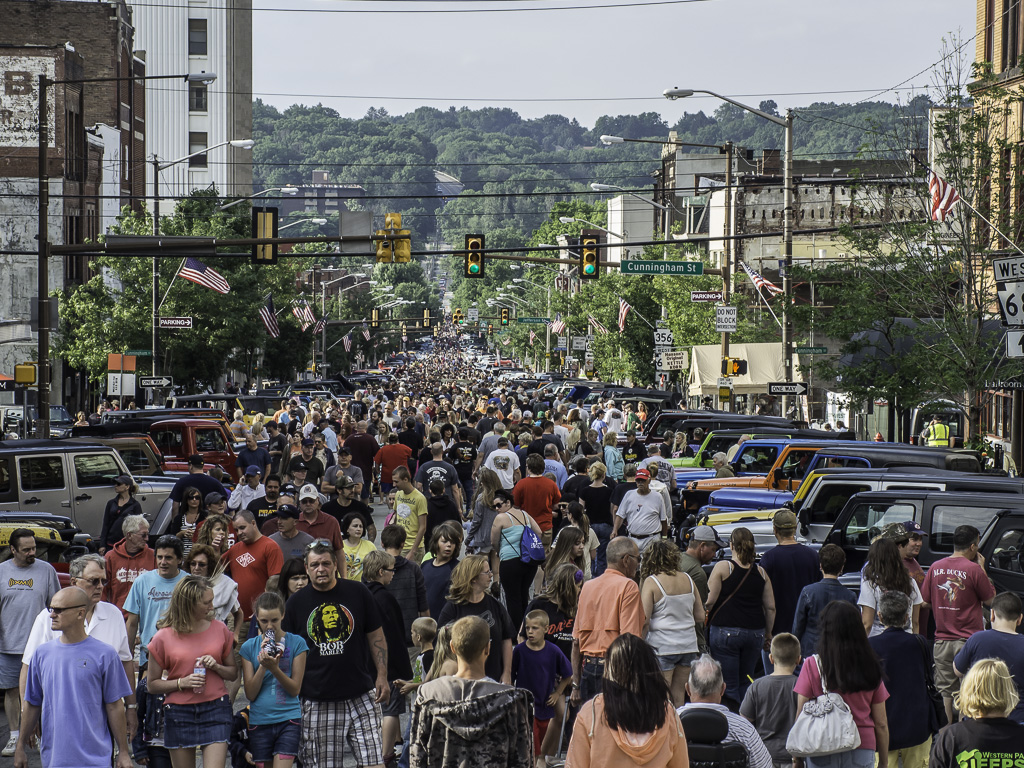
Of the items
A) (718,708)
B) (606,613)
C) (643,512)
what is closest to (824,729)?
(718,708)

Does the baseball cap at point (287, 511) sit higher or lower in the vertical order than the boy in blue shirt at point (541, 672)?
higher

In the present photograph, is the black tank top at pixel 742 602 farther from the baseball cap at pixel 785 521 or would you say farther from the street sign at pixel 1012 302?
the street sign at pixel 1012 302

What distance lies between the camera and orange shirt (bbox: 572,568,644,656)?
9.25 meters

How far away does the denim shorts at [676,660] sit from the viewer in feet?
32.0

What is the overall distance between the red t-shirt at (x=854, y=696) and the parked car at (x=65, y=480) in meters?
12.9

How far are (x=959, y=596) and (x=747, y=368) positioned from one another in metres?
29.9

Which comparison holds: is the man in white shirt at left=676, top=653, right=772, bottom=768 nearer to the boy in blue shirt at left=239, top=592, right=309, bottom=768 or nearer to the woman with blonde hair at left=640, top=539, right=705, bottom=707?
the boy in blue shirt at left=239, top=592, right=309, bottom=768

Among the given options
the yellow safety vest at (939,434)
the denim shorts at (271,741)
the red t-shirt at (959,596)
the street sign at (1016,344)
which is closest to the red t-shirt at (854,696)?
the red t-shirt at (959,596)

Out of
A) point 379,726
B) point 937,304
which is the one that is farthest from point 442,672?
point 937,304

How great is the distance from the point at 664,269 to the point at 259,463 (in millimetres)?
17260

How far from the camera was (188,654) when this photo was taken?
7.89 meters

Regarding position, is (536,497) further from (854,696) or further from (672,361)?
(672,361)

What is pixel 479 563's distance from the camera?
8.98 meters

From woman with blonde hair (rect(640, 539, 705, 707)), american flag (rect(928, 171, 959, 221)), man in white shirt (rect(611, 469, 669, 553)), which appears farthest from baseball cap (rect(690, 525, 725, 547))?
american flag (rect(928, 171, 959, 221))
